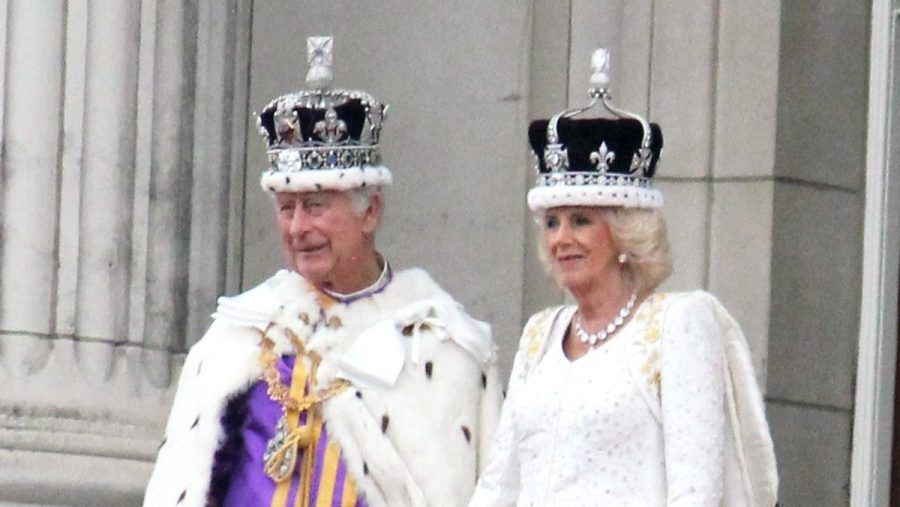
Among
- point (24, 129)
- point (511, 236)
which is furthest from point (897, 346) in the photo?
point (24, 129)

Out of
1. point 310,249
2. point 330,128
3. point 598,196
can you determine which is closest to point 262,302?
point 310,249

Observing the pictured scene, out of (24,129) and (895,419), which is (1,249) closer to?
(24,129)

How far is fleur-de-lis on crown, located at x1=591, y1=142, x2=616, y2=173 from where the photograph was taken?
719 cm

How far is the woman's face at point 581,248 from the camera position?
23.3ft

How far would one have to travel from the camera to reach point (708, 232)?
28.8 feet

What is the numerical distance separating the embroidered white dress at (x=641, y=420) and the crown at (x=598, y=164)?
0.25 meters

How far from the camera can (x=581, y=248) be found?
23.4 feet

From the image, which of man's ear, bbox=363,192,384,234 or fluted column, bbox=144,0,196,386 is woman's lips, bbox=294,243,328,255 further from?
fluted column, bbox=144,0,196,386

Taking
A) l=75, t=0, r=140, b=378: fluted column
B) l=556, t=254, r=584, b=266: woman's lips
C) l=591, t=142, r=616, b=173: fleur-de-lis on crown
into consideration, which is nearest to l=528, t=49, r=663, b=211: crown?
l=591, t=142, r=616, b=173: fleur-de-lis on crown

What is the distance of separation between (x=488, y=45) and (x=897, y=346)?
1.46 metres

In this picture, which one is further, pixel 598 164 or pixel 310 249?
pixel 310 249

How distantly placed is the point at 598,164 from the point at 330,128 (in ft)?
3.22

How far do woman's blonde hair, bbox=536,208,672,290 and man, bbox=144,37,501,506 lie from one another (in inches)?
34.9

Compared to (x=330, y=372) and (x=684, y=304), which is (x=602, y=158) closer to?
(x=684, y=304)
